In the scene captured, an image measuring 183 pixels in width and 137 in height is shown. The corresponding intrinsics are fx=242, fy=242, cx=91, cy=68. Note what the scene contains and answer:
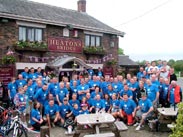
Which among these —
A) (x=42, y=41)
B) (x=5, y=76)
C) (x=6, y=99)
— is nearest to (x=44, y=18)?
(x=42, y=41)

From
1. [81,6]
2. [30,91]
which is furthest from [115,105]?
[81,6]

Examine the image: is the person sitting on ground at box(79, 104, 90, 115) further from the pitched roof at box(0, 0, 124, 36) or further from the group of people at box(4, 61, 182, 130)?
the pitched roof at box(0, 0, 124, 36)

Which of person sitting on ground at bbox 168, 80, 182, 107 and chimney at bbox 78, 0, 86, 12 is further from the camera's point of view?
chimney at bbox 78, 0, 86, 12

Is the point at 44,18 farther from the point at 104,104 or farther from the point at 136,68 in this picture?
the point at 136,68

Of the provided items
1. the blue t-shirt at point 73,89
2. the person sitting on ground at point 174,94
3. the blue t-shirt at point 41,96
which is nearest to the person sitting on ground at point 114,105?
the blue t-shirt at point 73,89

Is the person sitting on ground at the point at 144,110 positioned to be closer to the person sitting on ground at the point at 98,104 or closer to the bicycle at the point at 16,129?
the person sitting on ground at the point at 98,104

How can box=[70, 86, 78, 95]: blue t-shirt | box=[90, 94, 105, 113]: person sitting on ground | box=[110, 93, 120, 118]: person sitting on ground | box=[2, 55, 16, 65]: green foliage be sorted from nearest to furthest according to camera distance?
box=[90, 94, 105, 113]: person sitting on ground, box=[110, 93, 120, 118]: person sitting on ground, box=[70, 86, 78, 95]: blue t-shirt, box=[2, 55, 16, 65]: green foliage

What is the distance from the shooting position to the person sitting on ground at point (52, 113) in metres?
9.45

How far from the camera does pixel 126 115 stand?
10.1 metres

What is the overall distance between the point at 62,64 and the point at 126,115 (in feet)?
21.6

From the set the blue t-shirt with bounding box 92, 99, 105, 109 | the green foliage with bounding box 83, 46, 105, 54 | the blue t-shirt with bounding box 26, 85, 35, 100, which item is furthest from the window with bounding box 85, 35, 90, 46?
the blue t-shirt with bounding box 92, 99, 105, 109

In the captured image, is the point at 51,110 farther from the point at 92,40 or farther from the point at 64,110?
the point at 92,40

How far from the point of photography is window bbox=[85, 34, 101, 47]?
1847 cm

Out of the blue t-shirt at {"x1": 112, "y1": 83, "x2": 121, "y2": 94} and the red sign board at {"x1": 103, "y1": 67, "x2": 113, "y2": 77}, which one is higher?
the red sign board at {"x1": 103, "y1": 67, "x2": 113, "y2": 77}
